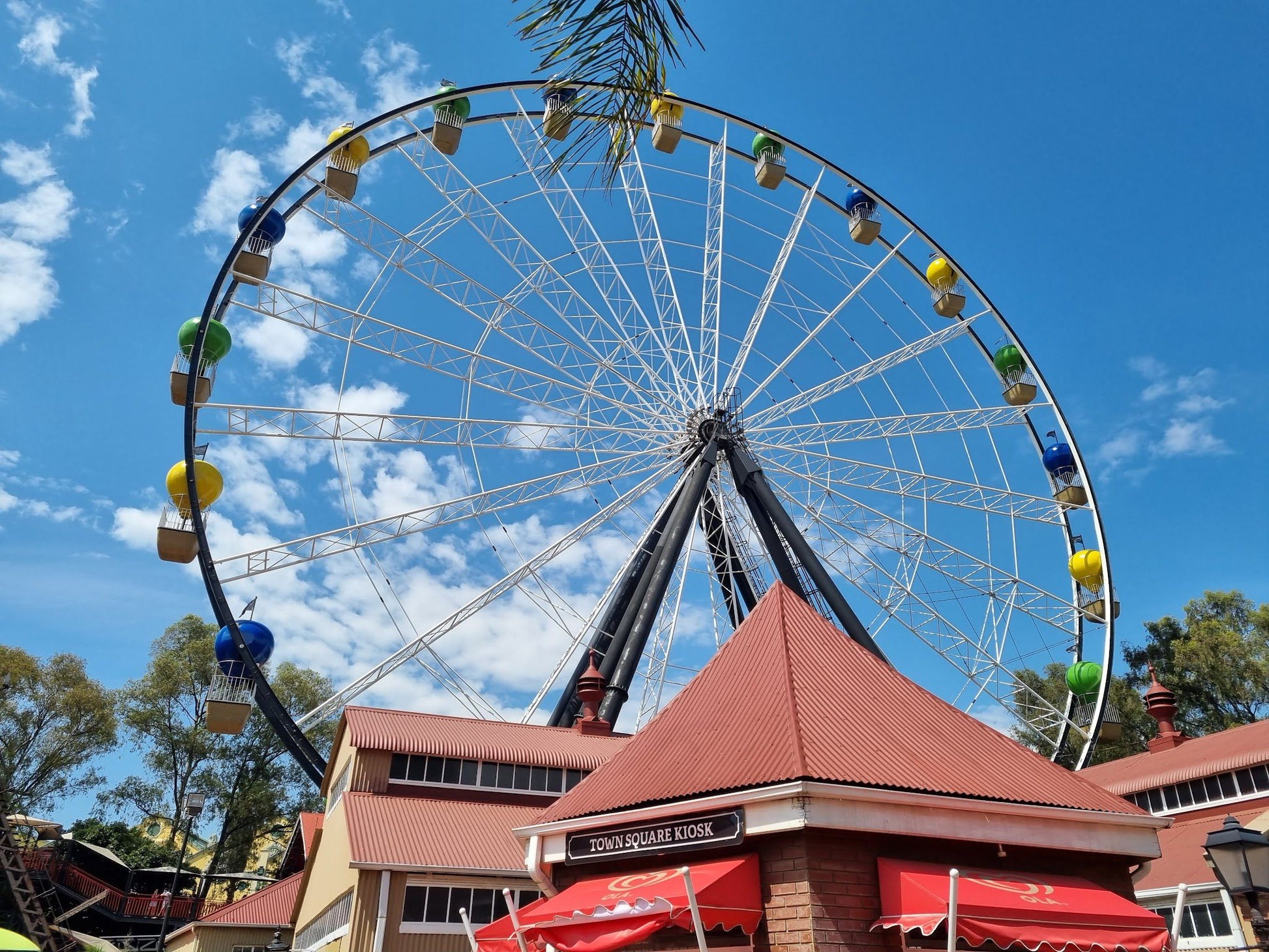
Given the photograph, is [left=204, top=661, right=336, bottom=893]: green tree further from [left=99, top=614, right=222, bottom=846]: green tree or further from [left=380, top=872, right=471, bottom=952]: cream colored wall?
[left=380, top=872, right=471, bottom=952]: cream colored wall

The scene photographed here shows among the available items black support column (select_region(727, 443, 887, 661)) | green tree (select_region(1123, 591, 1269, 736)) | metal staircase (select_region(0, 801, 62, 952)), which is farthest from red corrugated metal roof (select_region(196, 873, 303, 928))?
green tree (select_region(1123, 591, 1269, 736))

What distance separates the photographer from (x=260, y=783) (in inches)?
1812

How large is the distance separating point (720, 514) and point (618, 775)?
15.5 meters

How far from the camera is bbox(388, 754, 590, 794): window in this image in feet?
68.8

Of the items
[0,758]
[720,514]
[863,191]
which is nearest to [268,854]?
[0,758]

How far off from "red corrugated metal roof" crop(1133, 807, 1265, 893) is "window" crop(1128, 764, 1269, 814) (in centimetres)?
69

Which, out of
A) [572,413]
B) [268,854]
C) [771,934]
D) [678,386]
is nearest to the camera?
[771,934]

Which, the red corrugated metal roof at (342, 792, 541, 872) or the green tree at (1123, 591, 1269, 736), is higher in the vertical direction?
the green tree at (1123, 591, 1269, 736)

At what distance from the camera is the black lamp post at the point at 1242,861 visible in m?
7.43

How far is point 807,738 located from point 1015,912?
2.20 m

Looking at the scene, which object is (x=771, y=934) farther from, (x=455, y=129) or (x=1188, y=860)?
(x=455, y=129)

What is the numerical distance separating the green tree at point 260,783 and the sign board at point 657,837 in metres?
38.9

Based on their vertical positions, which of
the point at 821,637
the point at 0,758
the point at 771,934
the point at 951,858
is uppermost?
the point at 0,758

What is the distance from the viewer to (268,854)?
7069 cm
